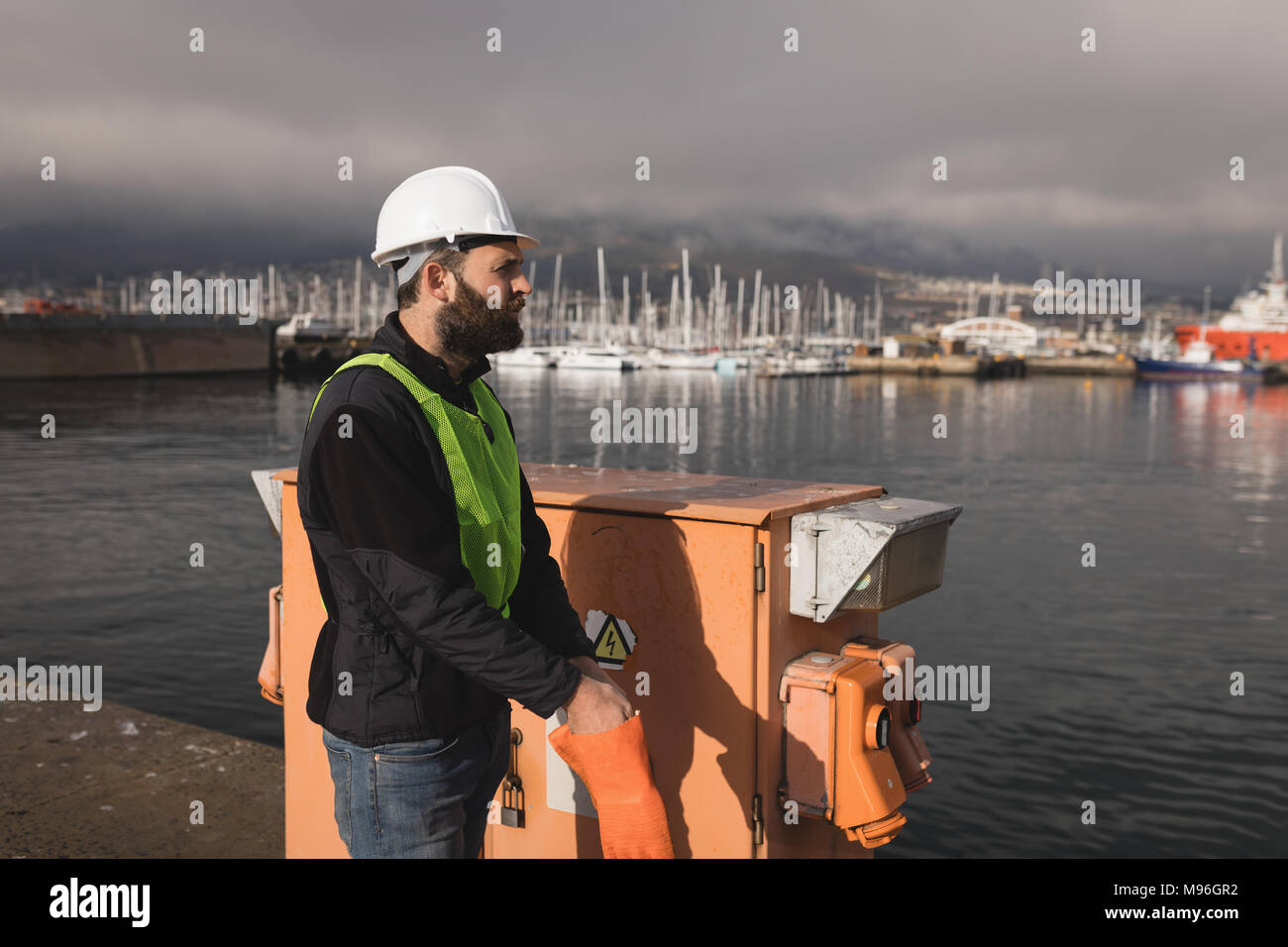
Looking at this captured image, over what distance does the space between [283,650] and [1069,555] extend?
46.5 feet

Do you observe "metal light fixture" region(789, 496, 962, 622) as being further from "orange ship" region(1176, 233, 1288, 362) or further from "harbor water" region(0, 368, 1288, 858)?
"orange ship" region(1176, 233, 1288, 362)

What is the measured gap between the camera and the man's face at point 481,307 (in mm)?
2633

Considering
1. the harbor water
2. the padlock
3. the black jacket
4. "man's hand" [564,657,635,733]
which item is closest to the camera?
the black jacket

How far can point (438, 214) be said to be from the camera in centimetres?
268

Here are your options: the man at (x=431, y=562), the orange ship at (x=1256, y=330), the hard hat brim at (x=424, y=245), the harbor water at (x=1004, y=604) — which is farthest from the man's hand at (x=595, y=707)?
the orange ship at (x=1256, y=330)

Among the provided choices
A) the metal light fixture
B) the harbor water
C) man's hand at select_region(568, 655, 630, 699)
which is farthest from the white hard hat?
the harbor water

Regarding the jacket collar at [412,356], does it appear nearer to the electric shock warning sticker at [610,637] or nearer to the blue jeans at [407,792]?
the blue jeans at [407,792]

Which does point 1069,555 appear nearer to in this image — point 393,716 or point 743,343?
point 393,716

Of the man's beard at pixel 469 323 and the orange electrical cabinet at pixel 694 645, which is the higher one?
the man's beard at pixel 469 323

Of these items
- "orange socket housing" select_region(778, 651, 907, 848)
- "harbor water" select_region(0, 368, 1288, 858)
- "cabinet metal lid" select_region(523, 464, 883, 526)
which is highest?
"cabinet metal lid" select_region(523, 464, 883, 526)

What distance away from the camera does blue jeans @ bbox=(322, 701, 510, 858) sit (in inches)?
98.8

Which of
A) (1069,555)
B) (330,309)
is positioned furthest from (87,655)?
(330,309)
